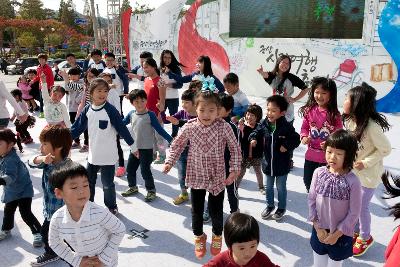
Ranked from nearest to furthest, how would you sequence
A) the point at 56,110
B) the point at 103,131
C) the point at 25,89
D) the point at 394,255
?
the point at 394,255 → the point at 103,131 → the point at 56,110 → the point at 25,89

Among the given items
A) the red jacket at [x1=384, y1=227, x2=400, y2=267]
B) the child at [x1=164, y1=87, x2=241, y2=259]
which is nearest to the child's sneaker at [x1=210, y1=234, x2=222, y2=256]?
the child at [x1=164, y1=87, x2=241, y2=259]

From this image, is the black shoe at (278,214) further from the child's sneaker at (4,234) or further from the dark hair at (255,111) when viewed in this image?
the child's sneaker at (4,234)

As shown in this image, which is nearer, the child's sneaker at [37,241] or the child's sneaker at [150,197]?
the child's sneaker at [37,241]

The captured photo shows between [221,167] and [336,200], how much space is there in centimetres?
109

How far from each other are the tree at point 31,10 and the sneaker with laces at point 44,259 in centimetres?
5939

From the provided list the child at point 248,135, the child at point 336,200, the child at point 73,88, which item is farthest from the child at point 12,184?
the child at point 73,88

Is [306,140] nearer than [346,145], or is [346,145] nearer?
[346,145]

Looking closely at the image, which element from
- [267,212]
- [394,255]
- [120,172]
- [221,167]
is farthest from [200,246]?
[120,172]

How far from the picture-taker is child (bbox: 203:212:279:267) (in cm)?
183

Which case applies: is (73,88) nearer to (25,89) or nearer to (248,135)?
(248,135)

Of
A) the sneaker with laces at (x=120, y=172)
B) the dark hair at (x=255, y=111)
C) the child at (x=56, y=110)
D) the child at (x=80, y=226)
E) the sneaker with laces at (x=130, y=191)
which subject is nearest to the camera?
the child at (x=80, y=226)

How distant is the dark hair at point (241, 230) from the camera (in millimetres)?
1819

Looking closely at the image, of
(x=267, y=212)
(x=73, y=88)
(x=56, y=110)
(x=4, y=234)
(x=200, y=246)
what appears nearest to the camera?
(x=200, y=246)

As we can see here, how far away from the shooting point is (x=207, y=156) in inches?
128
